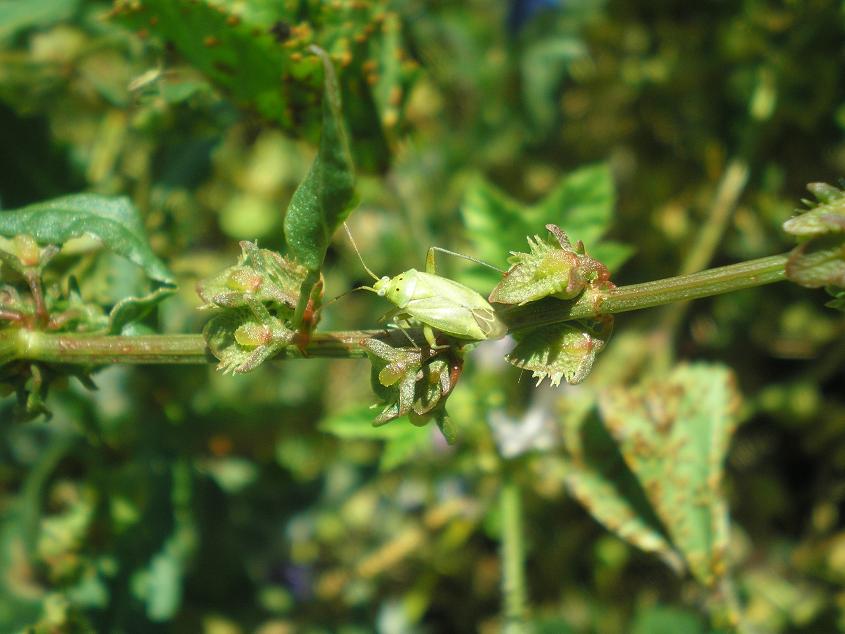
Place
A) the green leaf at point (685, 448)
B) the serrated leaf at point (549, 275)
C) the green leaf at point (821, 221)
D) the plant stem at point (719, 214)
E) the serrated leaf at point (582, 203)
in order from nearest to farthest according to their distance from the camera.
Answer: the green leaf at point (821, 221) < the serrated leaf at point (549, 275) < the green leaf at point (685, 448) < the serrated leaf at point (582, 203) < the plant stem at point (719, 214)

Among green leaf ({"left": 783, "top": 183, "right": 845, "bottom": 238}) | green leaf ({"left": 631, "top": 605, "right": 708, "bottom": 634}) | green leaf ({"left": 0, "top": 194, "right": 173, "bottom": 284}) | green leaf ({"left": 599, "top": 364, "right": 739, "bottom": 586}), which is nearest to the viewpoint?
green leaf ({"left": 783, "top": 183, "right": 845, "bottom": 238})

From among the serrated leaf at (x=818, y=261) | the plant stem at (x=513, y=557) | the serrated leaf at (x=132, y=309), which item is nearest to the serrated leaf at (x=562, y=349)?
the serrated leaf at (x=818, y=261)

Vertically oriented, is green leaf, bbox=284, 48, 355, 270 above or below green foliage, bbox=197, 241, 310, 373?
A: above

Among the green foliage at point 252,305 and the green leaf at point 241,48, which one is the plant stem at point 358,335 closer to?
the green foliage at point 252,305

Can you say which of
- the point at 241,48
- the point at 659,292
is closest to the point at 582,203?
the point at 241,48

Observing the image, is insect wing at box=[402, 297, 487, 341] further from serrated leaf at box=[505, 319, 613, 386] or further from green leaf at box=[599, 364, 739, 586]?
green leaf at box=[599, 364, 739, 586]

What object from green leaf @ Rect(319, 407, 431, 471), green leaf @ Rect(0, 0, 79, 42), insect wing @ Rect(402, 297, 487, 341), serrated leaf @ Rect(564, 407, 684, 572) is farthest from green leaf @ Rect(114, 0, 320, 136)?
serrated leaf @ Rect(564, 407, 684, 572)

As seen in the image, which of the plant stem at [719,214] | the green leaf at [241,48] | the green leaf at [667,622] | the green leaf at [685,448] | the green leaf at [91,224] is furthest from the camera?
the plant stem at [719,214]
